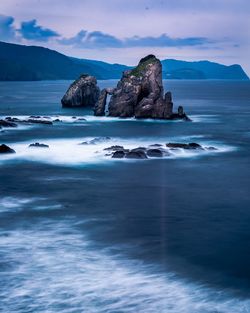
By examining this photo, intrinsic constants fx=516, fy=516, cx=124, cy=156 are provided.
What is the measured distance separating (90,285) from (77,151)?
1239 inches

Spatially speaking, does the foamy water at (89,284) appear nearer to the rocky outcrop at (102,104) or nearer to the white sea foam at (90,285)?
the white sea foam at (90,285)

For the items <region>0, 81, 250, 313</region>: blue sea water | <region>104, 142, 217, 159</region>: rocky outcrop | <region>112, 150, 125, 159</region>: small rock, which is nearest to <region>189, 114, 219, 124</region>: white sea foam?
<region>104, 142, 217, 159</region>: rocky outcrop

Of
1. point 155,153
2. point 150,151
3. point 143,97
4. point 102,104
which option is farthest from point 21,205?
point 102,104

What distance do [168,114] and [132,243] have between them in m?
59.8

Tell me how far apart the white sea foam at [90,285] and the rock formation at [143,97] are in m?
60.7

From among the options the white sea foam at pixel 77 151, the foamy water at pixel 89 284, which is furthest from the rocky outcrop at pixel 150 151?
the foamy water at pixel 89 284

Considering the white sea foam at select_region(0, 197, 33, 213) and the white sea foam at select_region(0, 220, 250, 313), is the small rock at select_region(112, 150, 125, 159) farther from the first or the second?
the white sea foam at select_region(0, 220, 250, 313)

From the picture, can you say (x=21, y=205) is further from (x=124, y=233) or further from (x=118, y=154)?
(x=118, y=154)

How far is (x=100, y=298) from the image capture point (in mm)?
16906

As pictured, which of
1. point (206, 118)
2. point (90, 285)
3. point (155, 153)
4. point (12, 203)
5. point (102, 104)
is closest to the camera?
point (90, 285)

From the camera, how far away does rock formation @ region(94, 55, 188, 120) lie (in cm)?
8138

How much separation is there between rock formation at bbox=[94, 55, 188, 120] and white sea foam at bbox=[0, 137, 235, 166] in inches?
928

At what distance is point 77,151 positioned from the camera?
48719 mm

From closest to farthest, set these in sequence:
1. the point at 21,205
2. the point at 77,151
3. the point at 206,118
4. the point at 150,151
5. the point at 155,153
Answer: the point at 21,205
the point at 155,153
the point at 150,151
the point at 77,151
the point at 206,118
